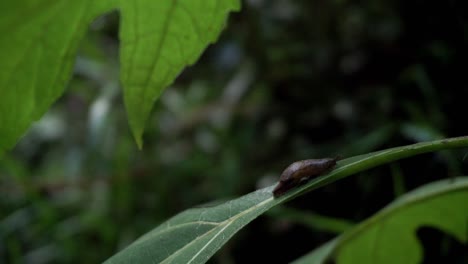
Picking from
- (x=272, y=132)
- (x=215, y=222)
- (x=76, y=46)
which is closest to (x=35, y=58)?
(x=76, y=46)

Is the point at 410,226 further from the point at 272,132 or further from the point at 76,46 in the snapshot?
the point at 272,132

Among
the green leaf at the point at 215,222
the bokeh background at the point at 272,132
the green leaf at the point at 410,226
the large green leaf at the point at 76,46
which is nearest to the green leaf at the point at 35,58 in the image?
the large green leaf at the point at 76,46

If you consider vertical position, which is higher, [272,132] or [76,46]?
[76,46]

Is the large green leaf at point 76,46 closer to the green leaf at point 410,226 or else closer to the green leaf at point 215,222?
the green leaf at point 215,222

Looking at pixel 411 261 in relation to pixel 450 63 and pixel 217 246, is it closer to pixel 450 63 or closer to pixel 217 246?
pixel 217 246

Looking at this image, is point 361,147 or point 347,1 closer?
point 361,147

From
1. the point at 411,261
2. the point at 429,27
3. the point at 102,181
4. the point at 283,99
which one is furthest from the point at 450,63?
the point at 102,181
